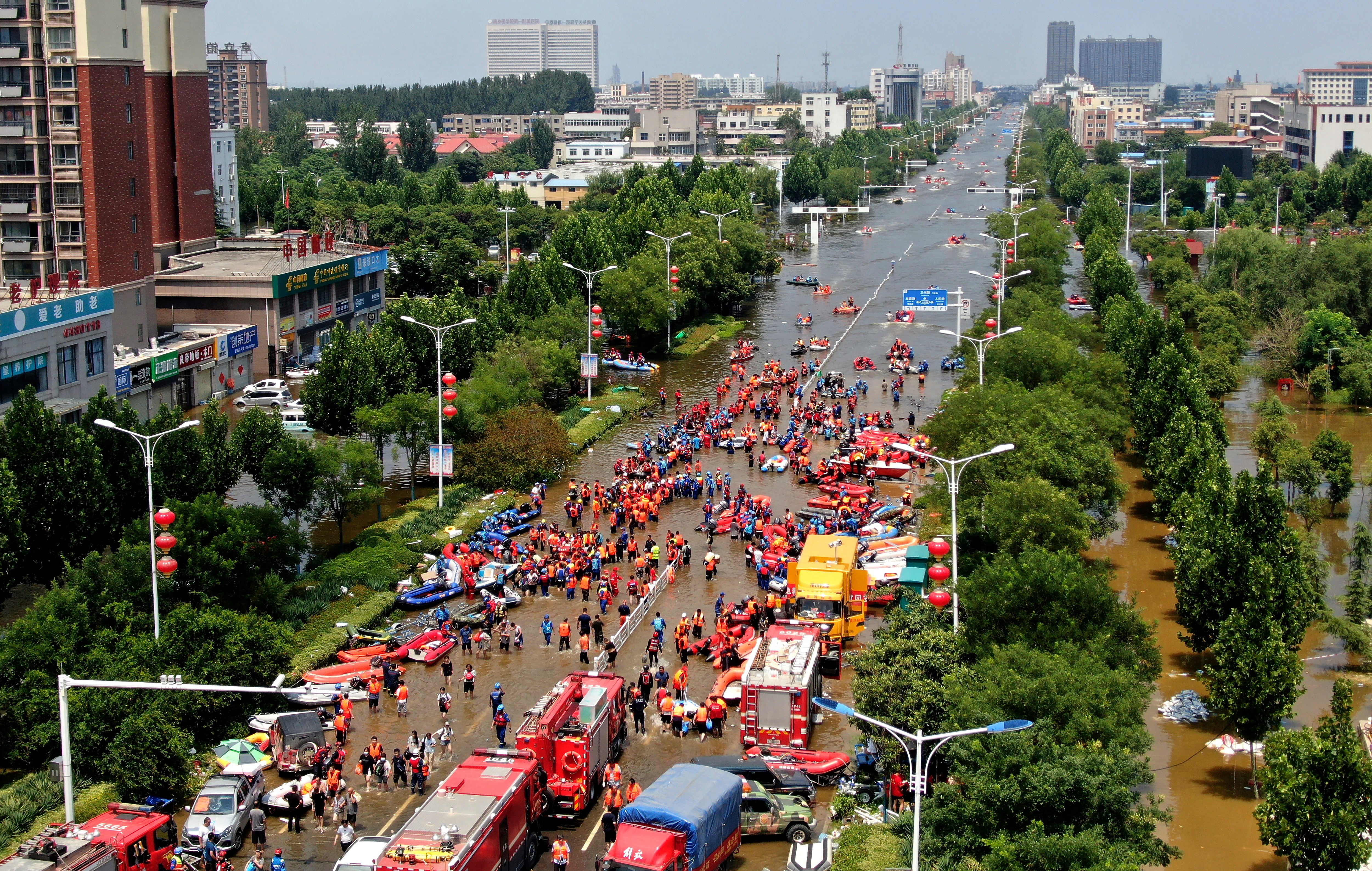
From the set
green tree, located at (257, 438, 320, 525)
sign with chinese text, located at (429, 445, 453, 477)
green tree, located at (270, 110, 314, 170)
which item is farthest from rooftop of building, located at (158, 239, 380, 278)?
green tree, located at (270, 110, 314, 170)

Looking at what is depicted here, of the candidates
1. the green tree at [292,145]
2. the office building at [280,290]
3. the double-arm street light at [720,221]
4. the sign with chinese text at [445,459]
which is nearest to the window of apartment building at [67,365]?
the sign with chinese text at [445,459]

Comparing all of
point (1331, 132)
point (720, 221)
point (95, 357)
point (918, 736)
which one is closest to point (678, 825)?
point (918, 736)

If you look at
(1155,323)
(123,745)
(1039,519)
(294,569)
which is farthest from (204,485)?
(1155,323)

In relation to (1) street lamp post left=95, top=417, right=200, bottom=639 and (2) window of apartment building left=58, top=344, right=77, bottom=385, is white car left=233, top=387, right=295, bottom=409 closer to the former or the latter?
(2) window of apartment building left=58, top=344, right=77, bottom=385

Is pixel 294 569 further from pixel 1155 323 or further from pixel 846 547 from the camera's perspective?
pixel 1155 323

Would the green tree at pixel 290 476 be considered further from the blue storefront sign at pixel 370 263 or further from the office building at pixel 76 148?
the blue storefront sign at pixel 370 263
